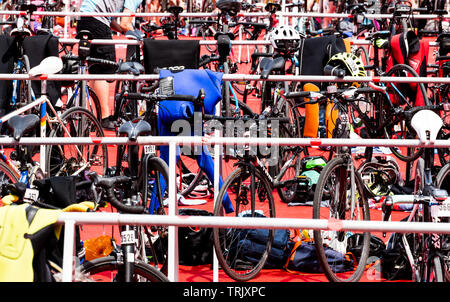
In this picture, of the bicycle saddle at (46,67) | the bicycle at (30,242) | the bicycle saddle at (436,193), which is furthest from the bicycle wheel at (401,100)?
the bicycle at (30,242)

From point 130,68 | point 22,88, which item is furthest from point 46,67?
point 22,88

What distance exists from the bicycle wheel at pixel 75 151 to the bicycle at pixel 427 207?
10.1 ft

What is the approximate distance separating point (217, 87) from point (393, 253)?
1952 millimetres

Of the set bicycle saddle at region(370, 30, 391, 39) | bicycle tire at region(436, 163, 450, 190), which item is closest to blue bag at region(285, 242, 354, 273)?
bicycle tire at region(436, 163, 450, 190)

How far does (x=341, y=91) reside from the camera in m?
5.90

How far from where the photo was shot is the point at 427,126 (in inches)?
173

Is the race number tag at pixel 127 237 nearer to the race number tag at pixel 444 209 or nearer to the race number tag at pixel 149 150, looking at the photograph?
the race number tag at pixel 149 150

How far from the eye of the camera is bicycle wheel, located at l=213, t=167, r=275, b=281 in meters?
5.34

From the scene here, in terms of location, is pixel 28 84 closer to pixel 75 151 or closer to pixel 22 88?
pixel 22 88

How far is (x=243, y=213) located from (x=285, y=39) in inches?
121
